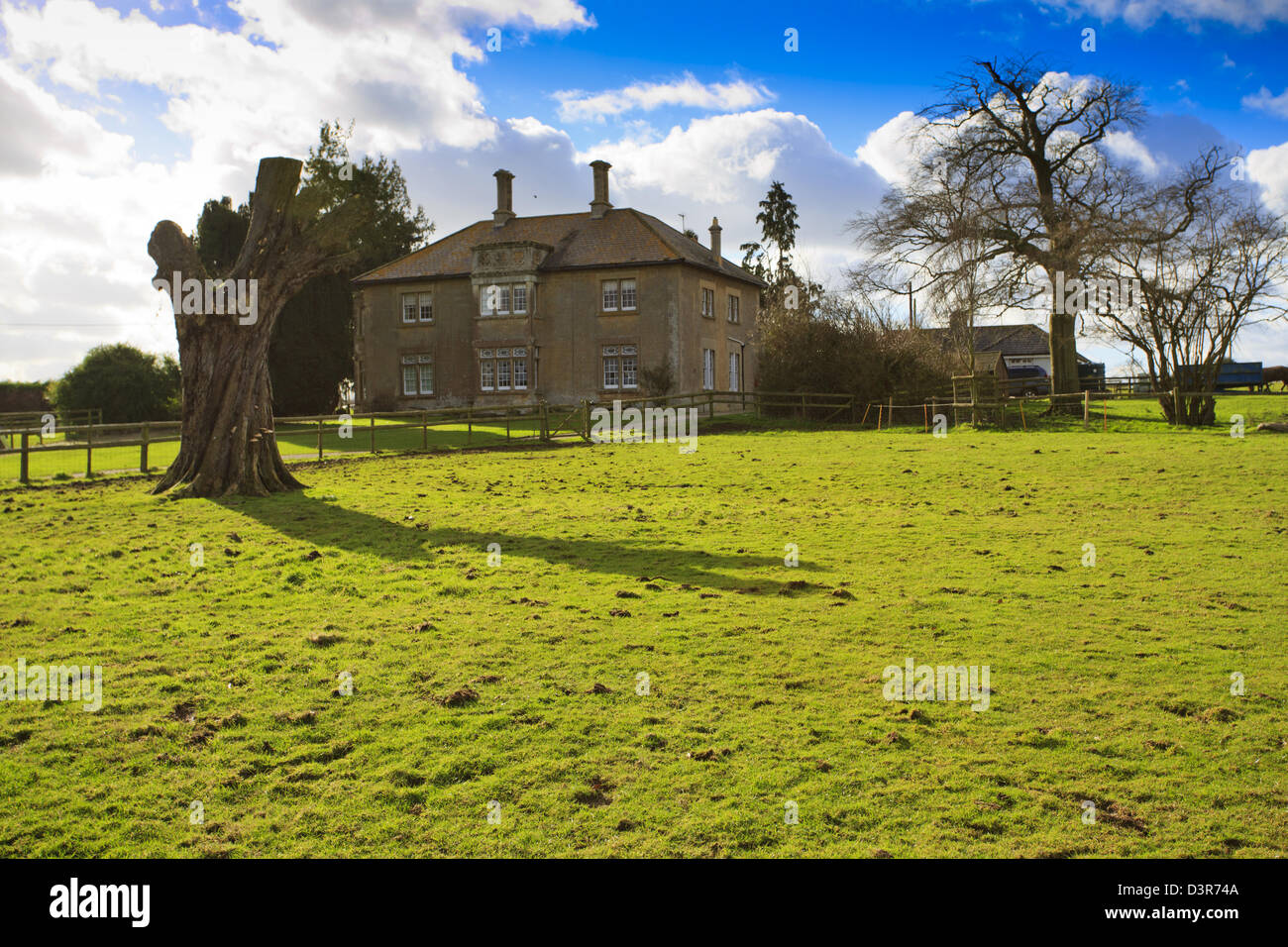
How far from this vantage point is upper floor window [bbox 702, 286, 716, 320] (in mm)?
53094

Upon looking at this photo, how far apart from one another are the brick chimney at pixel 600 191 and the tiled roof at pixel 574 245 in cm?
39

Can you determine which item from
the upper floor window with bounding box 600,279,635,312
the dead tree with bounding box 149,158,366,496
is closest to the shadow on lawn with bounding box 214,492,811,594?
the dead tree with bounding box 149,158,366,496

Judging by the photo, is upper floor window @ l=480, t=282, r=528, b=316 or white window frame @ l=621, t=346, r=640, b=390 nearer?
white window frame @ l=621, t=346, r=640, b=390

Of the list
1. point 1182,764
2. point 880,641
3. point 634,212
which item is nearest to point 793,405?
point 634,212

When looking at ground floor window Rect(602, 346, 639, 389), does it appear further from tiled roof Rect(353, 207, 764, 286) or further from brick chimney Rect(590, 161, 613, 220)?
brick chimney Rect(590, 161, 613, 220)

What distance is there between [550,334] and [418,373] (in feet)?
27.4

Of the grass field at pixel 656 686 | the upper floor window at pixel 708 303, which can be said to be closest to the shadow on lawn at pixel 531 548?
the grass field at pixel 656 686

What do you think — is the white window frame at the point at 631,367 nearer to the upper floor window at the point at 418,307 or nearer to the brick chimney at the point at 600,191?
the brick chimney at the point at 600,191

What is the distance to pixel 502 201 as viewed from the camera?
55.7 m

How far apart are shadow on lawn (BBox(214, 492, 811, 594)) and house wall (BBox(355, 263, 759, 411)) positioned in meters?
31.3

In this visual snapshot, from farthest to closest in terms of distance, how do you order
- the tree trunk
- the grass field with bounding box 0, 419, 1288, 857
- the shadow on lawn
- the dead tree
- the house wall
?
the house wall
the tree trunk
the dead tree
the shadow on lawn
the grass field with bounding box 0, 419, 1288, 857

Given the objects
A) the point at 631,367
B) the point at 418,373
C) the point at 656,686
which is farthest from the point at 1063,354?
the point at 656,686

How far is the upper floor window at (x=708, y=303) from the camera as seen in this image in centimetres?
5309

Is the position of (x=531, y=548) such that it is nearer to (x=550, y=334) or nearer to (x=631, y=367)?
(x=631, y=367)
